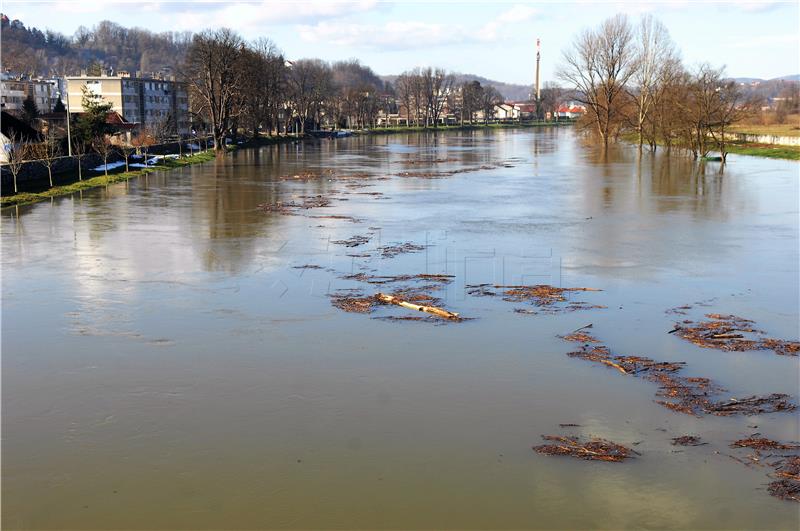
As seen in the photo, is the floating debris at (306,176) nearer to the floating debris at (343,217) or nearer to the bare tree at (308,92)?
the floating debris at (343,217)

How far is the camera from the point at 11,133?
41000 mm

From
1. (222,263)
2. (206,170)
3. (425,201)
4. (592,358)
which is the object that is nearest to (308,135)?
(206,170)

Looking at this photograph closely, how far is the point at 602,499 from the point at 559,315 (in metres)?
6.70

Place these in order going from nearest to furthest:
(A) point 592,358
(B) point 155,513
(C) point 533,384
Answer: (B) point 155,513 < (C) point 533,384 < (A) point 592,358

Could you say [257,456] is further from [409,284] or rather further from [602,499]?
[409,284]

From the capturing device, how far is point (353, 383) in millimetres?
11352

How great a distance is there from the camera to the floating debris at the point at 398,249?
2044cm

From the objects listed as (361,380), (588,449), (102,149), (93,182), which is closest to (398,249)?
(361,380)

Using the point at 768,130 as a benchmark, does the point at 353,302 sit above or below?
below

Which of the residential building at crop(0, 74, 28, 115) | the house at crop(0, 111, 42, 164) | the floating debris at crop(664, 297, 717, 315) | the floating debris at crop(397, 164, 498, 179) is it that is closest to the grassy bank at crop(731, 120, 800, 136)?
the floating debris at crop(397, 164, 498, 179)

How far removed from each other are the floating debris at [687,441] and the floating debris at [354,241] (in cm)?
1323

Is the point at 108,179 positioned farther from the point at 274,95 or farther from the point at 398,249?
the point at 274,95

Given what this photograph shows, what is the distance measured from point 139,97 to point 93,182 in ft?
182

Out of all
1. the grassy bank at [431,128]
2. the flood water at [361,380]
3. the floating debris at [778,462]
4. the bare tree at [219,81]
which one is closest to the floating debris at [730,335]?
the flood water at [361,380]
